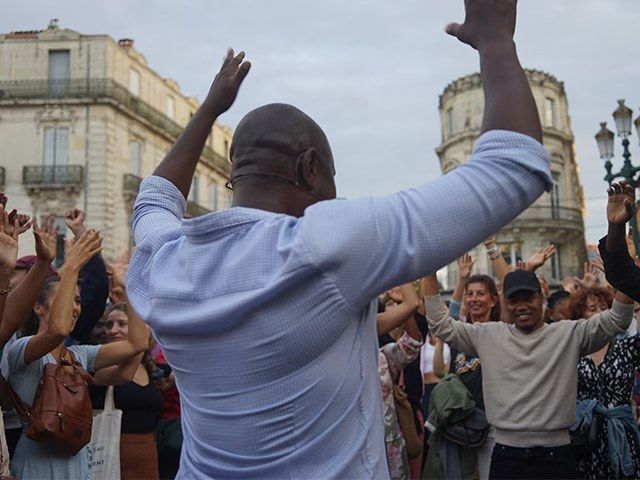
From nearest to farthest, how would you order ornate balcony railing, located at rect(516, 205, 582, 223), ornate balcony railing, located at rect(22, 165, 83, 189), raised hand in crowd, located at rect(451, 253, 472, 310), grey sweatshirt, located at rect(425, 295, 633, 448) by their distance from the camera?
grey sweatshirt, located at rect(425, 295, 633, 448)
raised hand in crowd, located at rect(451, 253, 472, 310)
ornate balcony railing, located at rect(22, 165, 83, 189)
ornate balcony railing, located at rect(516, 205, 582, 223)

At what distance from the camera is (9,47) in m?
32.2

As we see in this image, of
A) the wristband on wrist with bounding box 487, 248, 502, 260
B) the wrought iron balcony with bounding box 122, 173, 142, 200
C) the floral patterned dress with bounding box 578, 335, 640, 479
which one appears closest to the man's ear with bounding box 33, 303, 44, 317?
the wristband on wrist with bounding box 487, 248, 502, 260

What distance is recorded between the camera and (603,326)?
4.25 metres

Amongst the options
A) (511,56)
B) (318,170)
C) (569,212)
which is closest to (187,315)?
(318,170)

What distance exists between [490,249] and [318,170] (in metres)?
4.47

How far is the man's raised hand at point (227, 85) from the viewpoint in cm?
211

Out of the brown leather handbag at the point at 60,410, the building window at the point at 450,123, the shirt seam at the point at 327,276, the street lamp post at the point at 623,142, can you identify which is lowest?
the brown leather handbag at the point at 60,410

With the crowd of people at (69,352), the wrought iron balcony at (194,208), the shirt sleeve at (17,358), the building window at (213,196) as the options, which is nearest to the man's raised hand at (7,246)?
the crowd of people at (69,352)

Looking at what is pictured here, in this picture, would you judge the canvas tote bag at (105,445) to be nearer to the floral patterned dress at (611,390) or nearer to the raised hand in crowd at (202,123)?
the raised hand in crowd at (202,123)

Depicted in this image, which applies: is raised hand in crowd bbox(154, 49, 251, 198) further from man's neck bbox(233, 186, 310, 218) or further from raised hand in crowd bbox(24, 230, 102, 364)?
raised hand in crowd bbox(24, 230, 102, 364)

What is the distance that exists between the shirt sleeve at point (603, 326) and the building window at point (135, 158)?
30070mm

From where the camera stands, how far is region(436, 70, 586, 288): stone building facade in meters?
34.3

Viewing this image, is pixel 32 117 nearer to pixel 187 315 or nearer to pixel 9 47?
pixel 9 47

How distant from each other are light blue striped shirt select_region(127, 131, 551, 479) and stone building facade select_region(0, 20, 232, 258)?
29441 millimetres
